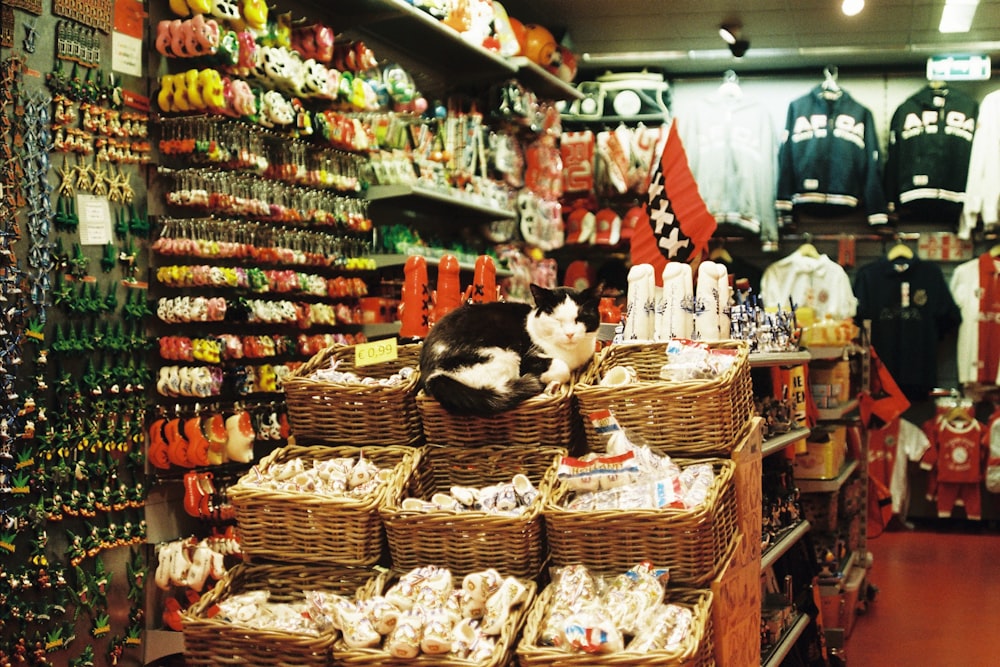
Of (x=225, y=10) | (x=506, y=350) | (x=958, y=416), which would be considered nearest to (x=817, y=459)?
(x=506, y=350)

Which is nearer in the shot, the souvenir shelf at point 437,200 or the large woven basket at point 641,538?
the large woven basket at point 641,538

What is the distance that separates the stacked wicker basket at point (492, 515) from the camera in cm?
188

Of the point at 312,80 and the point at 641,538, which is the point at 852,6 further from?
the point at 641,538

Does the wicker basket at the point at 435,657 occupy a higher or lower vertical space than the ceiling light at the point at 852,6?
lower

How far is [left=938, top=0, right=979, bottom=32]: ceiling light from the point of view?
5.93 meters

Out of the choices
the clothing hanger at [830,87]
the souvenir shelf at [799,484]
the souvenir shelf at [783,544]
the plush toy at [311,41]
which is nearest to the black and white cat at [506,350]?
the souvenir shelf at [799,484]

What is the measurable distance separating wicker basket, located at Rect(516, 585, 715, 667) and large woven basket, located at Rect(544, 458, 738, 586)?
2.1 inches

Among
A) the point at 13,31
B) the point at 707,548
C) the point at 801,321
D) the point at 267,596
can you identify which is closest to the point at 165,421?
the point at 13,31

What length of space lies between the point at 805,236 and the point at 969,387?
1657mm

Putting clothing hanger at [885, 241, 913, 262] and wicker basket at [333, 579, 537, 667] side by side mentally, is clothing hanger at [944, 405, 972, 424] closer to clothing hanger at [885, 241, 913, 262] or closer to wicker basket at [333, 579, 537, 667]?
clothing hanger at [885, 241, 913, 262]

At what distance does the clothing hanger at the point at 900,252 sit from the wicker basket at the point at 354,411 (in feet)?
19.8

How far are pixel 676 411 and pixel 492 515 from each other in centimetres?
46

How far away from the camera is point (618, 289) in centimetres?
709

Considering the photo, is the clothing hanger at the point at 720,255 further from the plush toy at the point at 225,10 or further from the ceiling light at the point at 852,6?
the plush toy at the point at 225,10
